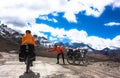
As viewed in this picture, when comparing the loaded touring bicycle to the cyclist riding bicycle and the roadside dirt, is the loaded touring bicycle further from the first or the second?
the roadside dirt

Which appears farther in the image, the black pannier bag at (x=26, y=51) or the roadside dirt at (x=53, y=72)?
the black pannier bag at (x=26, y=51)

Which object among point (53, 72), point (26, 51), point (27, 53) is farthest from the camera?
point (53, 72)

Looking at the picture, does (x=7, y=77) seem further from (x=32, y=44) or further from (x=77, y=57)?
(x=77, y=57)

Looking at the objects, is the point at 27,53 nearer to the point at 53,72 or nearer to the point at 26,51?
the point at 26,51

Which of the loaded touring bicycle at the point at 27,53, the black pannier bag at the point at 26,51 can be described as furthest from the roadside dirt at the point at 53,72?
the black pannier bag at the point at 26,51

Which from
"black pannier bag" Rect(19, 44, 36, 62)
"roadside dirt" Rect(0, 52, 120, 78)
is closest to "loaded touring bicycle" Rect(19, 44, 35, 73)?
"black pannier bag" Rect(19, 44, 36, 62)

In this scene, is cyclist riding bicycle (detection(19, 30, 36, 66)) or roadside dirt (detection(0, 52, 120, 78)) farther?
cyclist riding bicycle (detection(19, 30, 36, 66))

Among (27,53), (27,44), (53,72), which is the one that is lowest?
(53,72)

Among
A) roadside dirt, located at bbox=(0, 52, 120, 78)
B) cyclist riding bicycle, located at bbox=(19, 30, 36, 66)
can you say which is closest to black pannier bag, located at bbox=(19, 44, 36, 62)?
cyclist riding bicycle, located at bbox=(19, 30, 36, 66)

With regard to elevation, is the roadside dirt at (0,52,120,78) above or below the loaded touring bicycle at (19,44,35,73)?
below

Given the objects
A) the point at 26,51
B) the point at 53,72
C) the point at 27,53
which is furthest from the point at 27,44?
the point at 53,72

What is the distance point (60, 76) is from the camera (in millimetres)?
13852

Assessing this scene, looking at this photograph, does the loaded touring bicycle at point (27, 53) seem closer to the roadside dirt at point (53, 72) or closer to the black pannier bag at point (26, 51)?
the black pannier bag at point (26, 51)

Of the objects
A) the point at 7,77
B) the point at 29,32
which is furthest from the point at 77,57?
the point at 7,77
